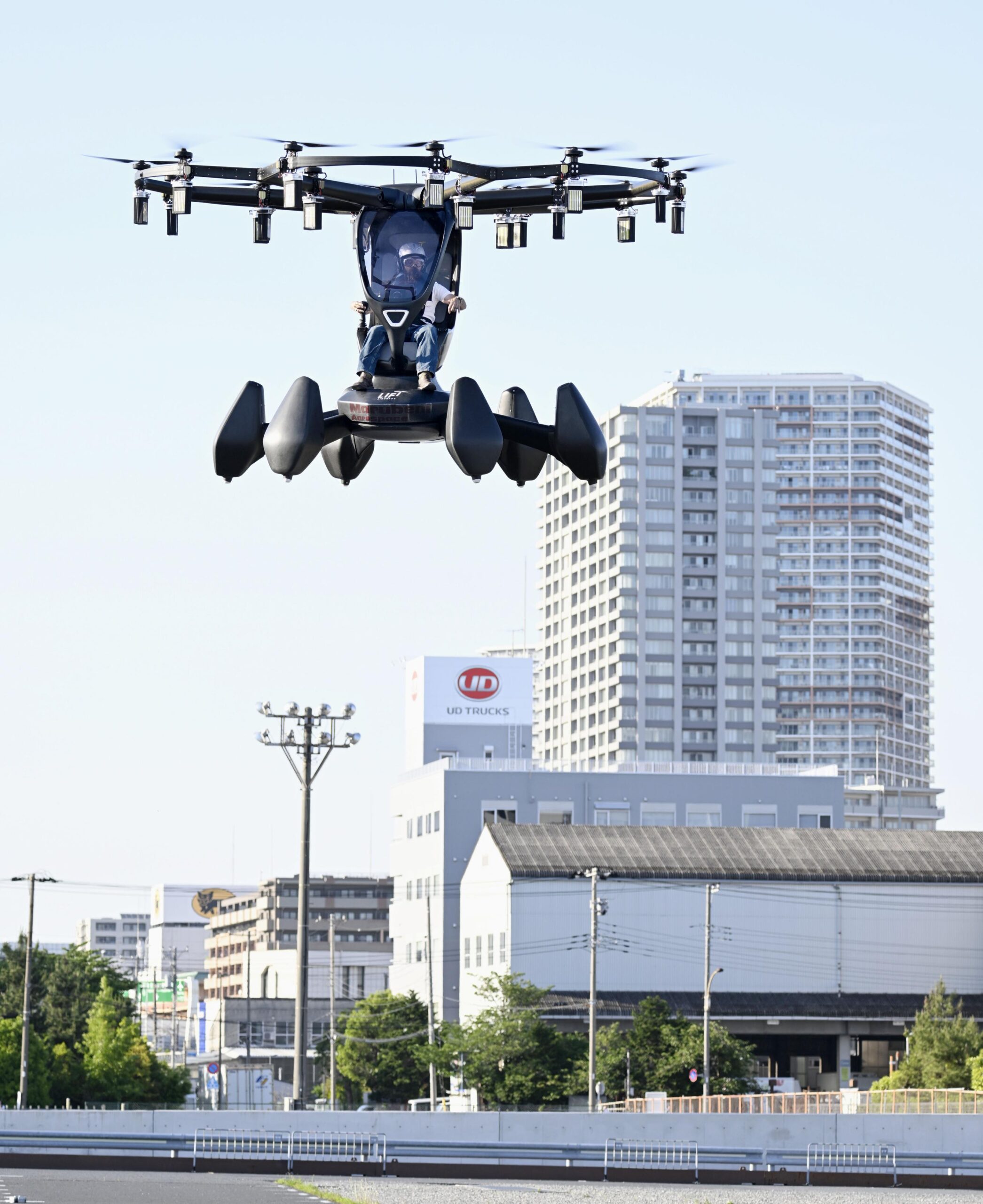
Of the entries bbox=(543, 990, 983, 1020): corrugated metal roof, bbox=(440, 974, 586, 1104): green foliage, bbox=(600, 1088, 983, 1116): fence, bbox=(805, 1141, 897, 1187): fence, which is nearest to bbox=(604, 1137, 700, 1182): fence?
bbox=(805, 1141, 897, 1187): fence

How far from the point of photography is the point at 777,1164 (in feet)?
158

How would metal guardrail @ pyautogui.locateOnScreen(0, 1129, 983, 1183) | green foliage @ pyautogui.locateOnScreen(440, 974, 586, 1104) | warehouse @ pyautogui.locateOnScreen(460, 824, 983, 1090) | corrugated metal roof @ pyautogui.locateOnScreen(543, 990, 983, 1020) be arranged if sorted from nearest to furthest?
metal guardrail @ pyautogui.locateOnScreen(0, 1129, 983, 1183) → green foliage @ pyautogui.locateOnScreen(440, 974, 586, 1104) → corrugated metal roof @ pyautogui.locateOnScreen(543, 990, 983, 1020) → warehouse @ pyautogui.locateOnScreen(460, 824, 983, 1090)

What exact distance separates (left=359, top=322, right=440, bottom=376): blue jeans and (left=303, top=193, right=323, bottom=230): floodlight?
49.2 inches

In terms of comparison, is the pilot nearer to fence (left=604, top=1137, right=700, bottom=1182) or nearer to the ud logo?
fence (left=604, top=1137, right=700, bottom=1182)

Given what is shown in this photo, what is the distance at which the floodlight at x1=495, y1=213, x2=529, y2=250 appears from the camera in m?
22.8

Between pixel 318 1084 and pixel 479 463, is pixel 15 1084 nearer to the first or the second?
pixel 318 1084

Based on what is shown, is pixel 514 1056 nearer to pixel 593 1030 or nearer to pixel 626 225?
pixel 593 1030

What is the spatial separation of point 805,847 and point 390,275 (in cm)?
11509

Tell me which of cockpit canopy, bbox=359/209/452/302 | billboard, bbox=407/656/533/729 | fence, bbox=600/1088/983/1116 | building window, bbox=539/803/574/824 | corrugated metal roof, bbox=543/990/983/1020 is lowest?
fence, bbox=600/1088/983/1116

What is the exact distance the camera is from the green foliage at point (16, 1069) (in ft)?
313

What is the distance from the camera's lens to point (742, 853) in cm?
13212

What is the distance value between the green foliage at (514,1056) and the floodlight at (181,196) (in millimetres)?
81021

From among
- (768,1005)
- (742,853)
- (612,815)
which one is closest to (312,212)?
(768,1005)

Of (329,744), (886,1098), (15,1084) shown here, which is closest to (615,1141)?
(329,744)
